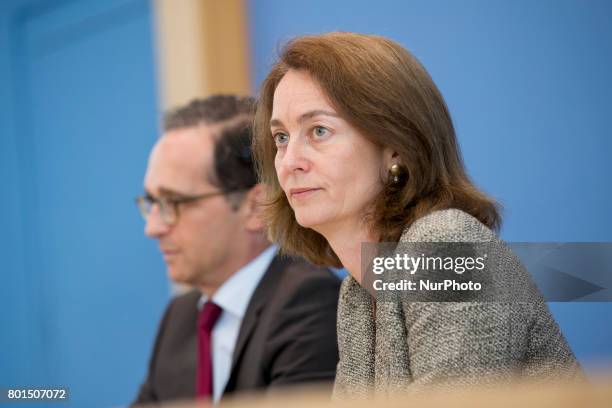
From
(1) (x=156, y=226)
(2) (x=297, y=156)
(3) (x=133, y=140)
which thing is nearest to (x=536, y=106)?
(2) (x=297, y=156)

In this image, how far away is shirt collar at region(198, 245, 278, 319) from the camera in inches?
90.6

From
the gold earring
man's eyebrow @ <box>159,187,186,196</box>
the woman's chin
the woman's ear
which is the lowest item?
the woman's chin

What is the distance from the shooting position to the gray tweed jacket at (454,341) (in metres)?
1.25

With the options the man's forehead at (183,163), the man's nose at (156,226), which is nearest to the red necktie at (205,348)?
the man's nose at (156,226)

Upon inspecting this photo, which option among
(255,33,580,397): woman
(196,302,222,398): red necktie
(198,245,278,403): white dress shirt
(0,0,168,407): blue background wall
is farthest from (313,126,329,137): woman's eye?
(0,0,168,407): blue background wall

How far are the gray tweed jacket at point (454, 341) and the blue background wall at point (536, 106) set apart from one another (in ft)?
1.83

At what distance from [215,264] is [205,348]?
243mm

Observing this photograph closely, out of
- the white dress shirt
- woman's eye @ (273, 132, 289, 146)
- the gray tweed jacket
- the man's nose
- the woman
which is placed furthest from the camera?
the man's nose

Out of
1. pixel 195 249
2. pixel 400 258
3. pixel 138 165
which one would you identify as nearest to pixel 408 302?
pixel 400 258

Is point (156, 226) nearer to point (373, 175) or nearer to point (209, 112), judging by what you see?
point (209, 112)

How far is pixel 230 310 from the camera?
2.30 meters

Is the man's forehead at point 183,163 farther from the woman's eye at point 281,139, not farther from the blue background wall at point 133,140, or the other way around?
the woman's eye at point 281,139

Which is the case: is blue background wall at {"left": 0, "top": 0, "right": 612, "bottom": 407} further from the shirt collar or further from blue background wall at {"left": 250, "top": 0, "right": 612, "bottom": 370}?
the shirt collar

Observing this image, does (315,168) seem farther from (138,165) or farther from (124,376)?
(124,376)
